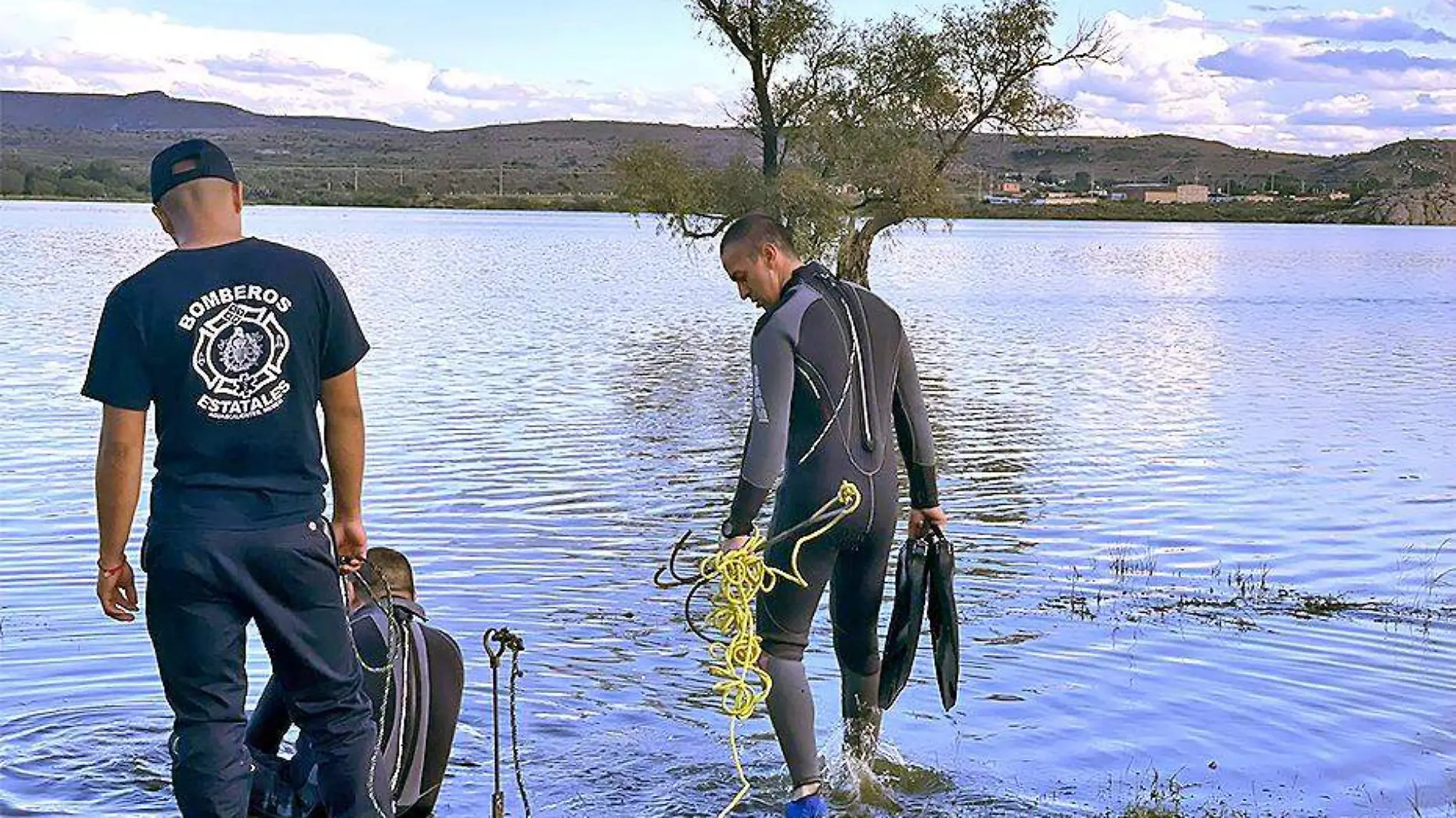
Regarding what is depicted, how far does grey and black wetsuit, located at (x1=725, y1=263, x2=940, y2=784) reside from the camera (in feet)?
21.6

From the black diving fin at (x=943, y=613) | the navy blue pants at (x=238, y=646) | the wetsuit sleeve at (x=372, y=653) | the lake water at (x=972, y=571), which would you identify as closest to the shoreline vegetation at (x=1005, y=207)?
the lake water at (x=972, y=571)

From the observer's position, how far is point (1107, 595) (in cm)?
1088

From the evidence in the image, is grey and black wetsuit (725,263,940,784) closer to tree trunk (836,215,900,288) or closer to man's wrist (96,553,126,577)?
man's wrist (96,553,126,577)

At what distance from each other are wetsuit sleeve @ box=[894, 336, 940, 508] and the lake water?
1.10 metres

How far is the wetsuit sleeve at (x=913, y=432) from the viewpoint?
7.08m

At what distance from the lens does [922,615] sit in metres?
7.40

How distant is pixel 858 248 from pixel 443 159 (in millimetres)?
138751

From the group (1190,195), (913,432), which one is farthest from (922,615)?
(1190,195)

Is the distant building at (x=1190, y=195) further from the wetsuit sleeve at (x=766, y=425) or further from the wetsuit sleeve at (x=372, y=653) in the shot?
the wetsuit sleeve at (x=372, y=653)

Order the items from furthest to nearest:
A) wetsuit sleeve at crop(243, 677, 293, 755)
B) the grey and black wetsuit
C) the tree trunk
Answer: the tree trunk → the grey and black wetsuit → wetsuit sleeve at crop(243, 677, 293, 755)

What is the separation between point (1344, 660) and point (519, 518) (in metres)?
5.92

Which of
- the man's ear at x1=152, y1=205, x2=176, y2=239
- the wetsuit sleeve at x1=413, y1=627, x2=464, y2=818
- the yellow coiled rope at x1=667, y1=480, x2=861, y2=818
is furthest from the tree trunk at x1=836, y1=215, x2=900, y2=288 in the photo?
the man's ear at x1=152, y1=205, x2=176, y2=239

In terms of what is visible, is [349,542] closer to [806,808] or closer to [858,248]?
[806,808]

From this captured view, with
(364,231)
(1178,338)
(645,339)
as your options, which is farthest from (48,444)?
(364,231)
